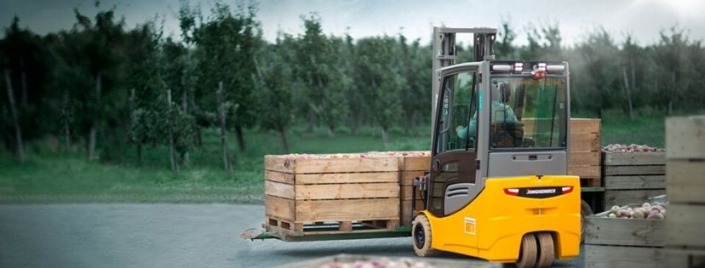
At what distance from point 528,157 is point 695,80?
70.6 ft

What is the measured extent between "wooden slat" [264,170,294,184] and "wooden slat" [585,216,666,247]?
13.2ft

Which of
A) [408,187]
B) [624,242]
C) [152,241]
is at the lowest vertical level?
[152,241]

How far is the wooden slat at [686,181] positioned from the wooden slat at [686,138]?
8 centimetres

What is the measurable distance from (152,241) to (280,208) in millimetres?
4237

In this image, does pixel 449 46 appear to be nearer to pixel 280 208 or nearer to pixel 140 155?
pixel 280 208

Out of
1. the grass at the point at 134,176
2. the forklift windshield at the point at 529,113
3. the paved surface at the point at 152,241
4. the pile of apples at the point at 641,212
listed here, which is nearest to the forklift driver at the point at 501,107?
the forklift windshield at the point at 529,113

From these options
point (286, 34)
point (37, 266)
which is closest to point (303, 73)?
point (286, 34)

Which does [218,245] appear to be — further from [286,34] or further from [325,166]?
[286,34]

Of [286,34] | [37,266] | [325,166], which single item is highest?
[286,34]

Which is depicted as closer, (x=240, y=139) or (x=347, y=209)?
(x=347, y=209)

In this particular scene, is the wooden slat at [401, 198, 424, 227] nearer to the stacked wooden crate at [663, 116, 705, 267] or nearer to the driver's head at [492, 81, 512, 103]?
the driver's head at [492, 81, 512, 103]

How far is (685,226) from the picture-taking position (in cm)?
941

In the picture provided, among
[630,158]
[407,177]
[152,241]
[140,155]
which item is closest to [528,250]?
[407,177]

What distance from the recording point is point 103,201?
88.9ft
